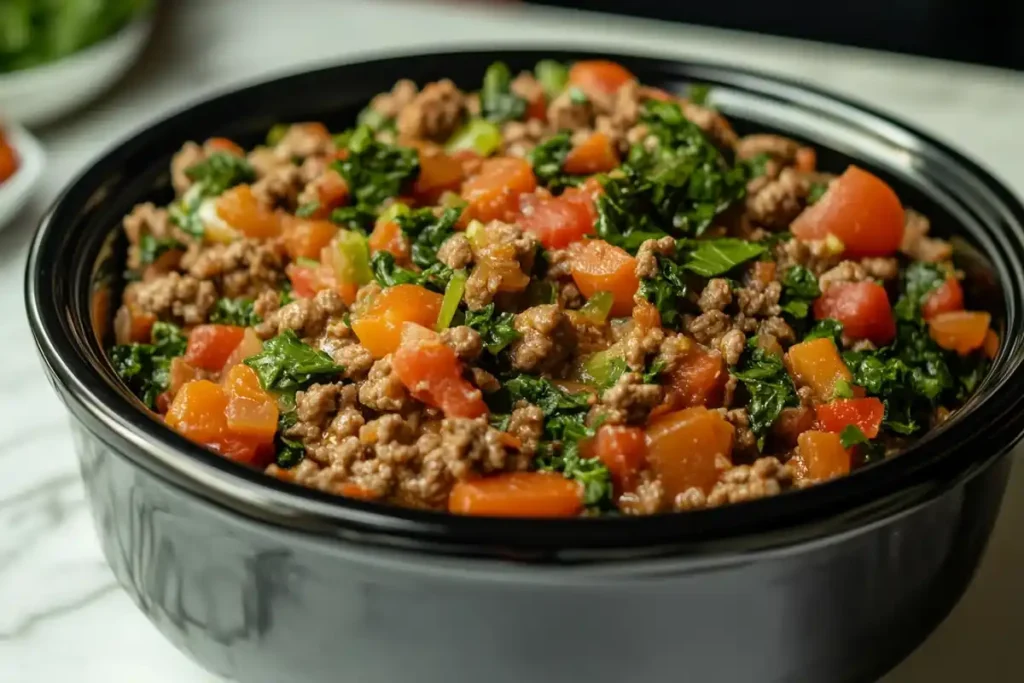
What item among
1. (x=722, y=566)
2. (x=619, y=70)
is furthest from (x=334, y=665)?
(x=619, y=70)

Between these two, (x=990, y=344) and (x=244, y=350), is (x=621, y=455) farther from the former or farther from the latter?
(x=990, y=344)

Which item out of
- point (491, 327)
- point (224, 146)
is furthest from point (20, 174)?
point (491, 327)

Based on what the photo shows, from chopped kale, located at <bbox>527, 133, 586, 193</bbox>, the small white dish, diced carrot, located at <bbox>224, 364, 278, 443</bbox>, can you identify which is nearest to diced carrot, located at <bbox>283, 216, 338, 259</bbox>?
diced carrot, located at <bbox>224, 364, 278, 443</bbox>

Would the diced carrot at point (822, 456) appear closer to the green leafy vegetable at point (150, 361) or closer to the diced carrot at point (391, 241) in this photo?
the diced carrot at point (391, 241)

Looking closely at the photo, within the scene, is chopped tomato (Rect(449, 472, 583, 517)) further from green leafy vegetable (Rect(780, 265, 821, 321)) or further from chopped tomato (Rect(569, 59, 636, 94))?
chopped tomato (Rect(569, 59, 636, 94))

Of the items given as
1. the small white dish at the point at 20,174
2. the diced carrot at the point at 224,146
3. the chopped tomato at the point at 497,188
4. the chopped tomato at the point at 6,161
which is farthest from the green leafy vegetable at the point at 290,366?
the chopped tomato at the point at 6,161
